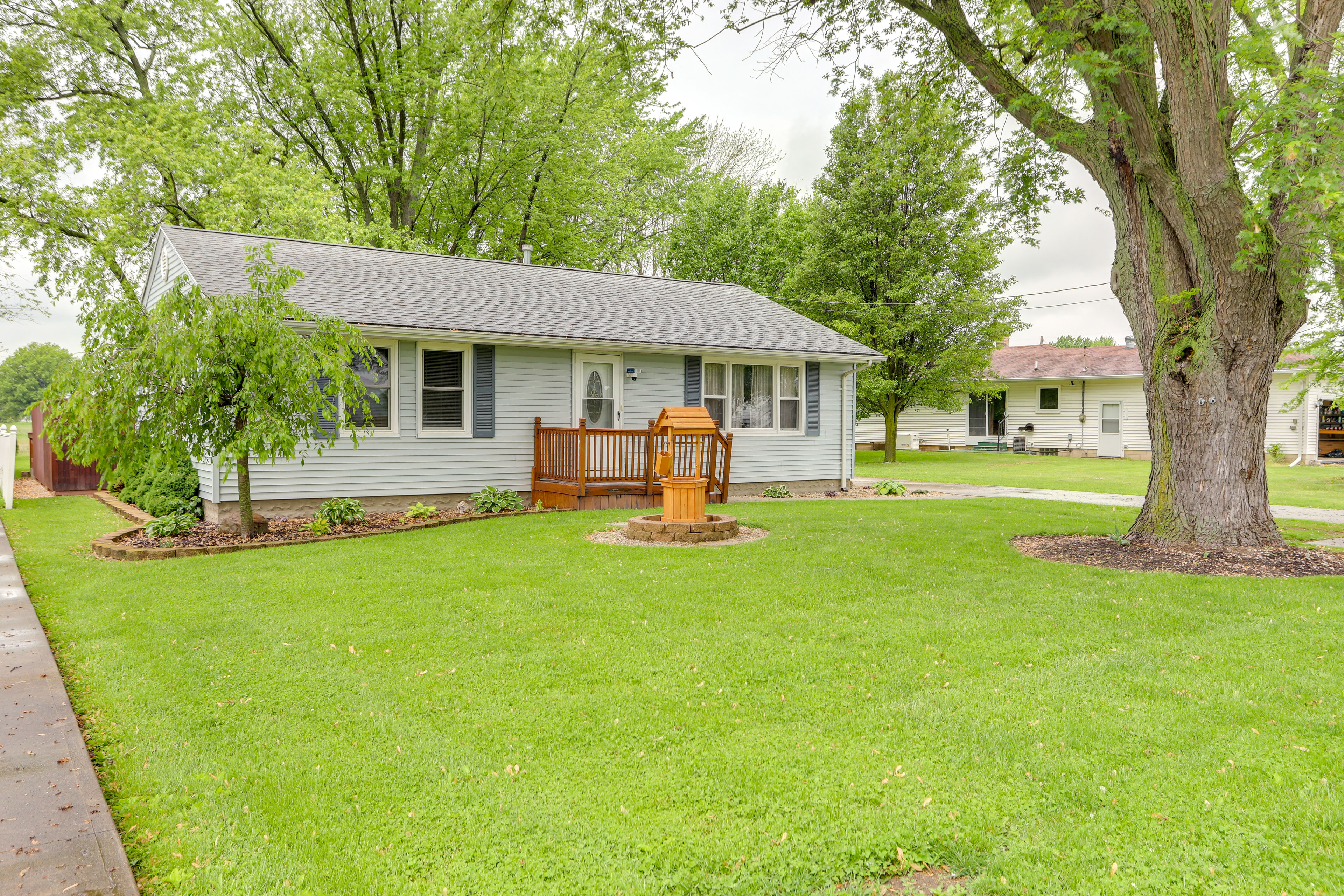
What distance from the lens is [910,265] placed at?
23.2m

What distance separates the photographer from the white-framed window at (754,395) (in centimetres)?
1371

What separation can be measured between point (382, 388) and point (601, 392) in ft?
11.4

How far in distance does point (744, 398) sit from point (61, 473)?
13278mm

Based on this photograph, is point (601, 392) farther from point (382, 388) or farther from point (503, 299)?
point (382, 388)

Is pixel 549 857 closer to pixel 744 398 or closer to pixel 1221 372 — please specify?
pixel 1221 372

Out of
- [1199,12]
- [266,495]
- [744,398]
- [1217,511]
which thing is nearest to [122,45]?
[266,495]

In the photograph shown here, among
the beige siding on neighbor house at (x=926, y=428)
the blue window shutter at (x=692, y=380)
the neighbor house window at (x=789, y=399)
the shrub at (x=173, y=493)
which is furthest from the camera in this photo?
the beige siding on neighbor house at (x=926, y=428)

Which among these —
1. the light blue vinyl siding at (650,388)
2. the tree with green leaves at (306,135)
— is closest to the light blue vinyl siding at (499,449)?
the light blue vinyl siding at (650,388)

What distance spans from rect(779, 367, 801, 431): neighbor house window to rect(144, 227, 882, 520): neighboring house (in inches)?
1.2

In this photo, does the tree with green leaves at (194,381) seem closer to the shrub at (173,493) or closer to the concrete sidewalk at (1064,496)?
the shrub at (173,493)

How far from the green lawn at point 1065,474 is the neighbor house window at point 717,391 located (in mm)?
6858

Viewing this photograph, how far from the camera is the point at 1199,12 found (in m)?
6.54

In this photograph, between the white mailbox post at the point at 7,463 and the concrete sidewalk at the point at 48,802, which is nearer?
the concrete sidewalk at the point at 48,802

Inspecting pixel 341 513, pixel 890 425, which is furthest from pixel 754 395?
pixel 890 425
